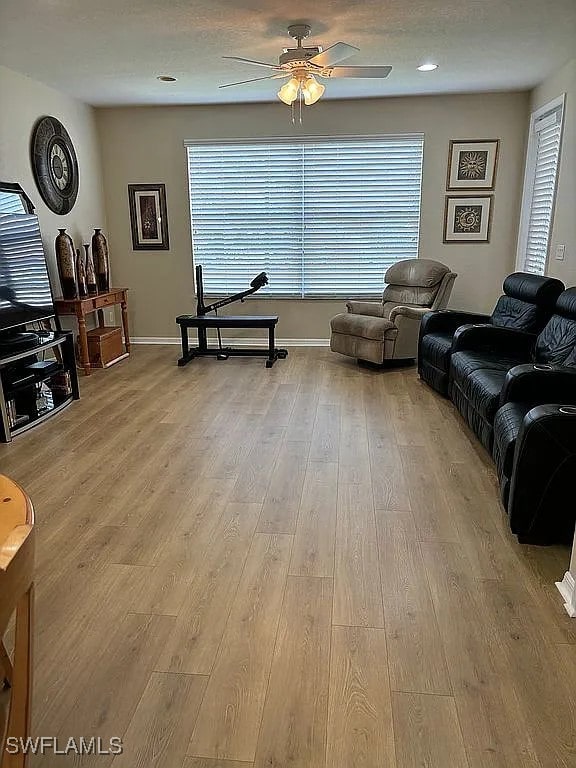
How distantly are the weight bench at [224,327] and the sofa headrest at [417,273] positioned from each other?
1.34 metres

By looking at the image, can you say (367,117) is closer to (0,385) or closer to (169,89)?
(169,89)

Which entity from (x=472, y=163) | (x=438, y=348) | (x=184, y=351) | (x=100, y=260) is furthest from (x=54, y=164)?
(x=472, y=163)

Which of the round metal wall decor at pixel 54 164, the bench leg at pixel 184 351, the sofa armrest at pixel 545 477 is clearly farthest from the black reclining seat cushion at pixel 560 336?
the round metal wall decor at pixel 54 164

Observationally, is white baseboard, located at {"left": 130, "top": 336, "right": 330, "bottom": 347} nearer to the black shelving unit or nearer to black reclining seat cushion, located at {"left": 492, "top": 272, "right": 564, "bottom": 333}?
the black shelving unit

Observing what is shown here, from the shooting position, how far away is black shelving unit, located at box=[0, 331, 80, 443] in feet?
12.0

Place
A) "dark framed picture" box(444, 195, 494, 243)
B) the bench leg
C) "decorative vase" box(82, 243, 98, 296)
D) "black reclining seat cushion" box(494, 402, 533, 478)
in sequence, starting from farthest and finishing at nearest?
"dark framed picture" box(444, 195, 494, 243), the bench leg, "decorative vase" box(82, 243, 98, 296), "black reclining seat cushion" box(494, 402, 533, 478)

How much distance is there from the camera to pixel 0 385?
139 inches

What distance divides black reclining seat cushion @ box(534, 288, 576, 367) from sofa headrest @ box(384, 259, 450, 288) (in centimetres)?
180

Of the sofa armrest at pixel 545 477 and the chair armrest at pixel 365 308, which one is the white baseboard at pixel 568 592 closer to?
the sofa armrest at pixel 545 477

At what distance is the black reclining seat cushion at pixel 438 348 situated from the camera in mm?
4285

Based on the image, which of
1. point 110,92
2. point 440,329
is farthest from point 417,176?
point 110,92

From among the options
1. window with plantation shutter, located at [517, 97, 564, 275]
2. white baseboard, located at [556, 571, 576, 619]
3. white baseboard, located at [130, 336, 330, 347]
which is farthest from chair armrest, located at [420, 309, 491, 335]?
white baseboard, located at [556, 571, 576, 619]

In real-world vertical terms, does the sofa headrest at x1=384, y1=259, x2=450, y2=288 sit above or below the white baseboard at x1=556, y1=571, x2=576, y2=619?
above

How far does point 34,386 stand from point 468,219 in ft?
15.2
